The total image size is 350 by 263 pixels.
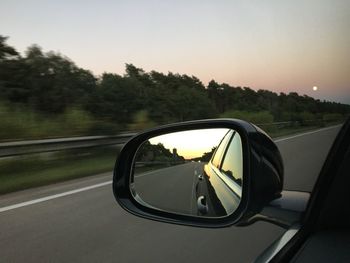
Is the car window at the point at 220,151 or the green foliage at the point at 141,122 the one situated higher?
the car window at the point at 220,151

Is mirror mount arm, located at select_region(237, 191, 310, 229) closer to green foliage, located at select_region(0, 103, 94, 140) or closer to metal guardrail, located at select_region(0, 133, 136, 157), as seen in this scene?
metal guardrail, located at select_region(0, 133, 136, 157)

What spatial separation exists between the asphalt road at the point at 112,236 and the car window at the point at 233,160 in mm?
736

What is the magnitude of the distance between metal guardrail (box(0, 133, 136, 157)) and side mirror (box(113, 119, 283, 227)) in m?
7.78

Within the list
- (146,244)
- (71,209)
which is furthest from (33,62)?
(146,244)

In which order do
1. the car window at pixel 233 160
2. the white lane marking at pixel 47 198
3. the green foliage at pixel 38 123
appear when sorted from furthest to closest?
1. the green foliage at pixel 38 123
2. the white lane marking at pixel 47 198
3. the car window at pixel 233 160

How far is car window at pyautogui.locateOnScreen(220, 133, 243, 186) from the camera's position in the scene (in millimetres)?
2391

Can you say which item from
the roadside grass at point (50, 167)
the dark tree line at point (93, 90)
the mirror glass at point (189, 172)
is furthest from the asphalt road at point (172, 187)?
the dark tree line at point (93, 90)

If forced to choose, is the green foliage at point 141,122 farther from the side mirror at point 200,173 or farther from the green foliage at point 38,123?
the side mirror at point 200,173

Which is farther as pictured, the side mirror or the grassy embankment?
the grassy embankment

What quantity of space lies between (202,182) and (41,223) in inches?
164

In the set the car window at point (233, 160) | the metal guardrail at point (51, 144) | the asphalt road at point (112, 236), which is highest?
the car window at point (233, 160)

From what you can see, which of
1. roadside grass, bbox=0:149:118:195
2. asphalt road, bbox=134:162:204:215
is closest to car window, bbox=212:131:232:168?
asphalt road, bbox=134:162:204:215

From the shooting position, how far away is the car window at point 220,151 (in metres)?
2.71

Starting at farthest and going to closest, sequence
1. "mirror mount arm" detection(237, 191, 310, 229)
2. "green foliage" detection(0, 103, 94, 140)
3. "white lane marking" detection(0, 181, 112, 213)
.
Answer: "green foliage" detection(0, 103, 94, 140), "white lane marking" detection(0, 181, 112, 213), "mirror mount arm" detection(237, 191, 310, 229)
